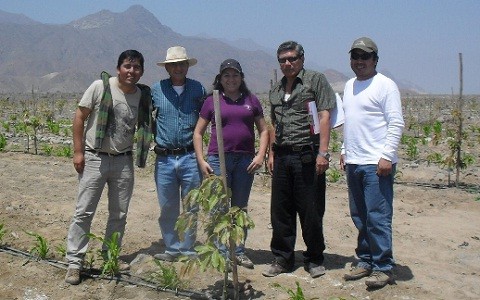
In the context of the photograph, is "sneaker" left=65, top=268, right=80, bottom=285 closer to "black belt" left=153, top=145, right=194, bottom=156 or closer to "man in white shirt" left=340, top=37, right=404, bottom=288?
"black belt" left=153, top=145, right=194, bottom=156

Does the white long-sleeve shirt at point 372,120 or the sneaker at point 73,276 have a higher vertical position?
the white long-sleeve shirt at point 372,120

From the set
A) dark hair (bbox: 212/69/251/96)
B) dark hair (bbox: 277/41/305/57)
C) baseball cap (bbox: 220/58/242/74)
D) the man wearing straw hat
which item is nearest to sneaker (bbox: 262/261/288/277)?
the man wearing straw hat

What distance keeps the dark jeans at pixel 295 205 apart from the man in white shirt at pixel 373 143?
328 millimetres

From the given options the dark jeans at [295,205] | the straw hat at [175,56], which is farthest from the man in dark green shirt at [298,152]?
the straw hat at [175,56]

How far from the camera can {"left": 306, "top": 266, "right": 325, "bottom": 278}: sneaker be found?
454 centimetres

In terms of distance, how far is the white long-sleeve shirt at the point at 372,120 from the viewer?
4023 mm

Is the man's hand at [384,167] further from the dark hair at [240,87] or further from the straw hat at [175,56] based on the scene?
the straw hat at [175,56]

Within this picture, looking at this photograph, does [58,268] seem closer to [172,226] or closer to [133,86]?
[172,226]

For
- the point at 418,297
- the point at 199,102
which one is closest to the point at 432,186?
the point at 418,297

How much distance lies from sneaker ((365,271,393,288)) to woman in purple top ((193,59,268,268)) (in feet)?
3.88

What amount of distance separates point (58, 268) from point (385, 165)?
9.71 ft

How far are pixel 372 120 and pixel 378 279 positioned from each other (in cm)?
124

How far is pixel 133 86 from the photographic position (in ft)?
14.9

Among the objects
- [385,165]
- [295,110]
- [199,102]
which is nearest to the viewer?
[385,165]
